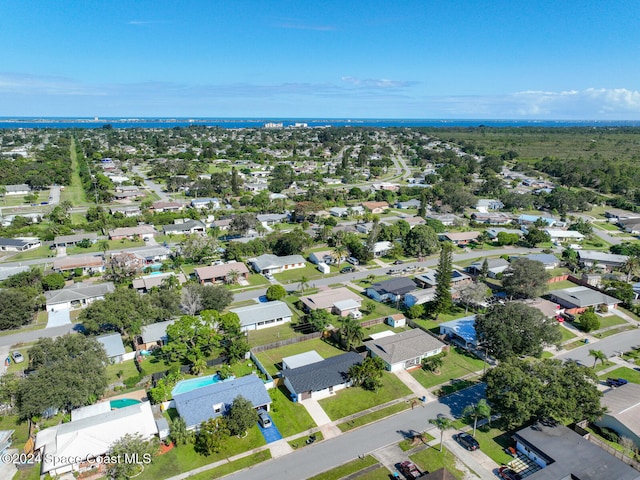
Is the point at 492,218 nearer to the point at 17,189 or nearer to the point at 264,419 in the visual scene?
the point at 264,419

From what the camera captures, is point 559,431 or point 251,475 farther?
point 559,431

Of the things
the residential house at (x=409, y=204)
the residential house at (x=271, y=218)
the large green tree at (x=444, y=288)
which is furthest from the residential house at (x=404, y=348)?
the residential house at (x=409, y=204)

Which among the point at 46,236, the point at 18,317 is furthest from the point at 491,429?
the point at 46,236

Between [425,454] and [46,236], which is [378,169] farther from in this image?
[425,454]

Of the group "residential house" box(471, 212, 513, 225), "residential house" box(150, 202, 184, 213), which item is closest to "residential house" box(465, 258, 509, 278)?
"residential house" box(471, 212, 513, 225)

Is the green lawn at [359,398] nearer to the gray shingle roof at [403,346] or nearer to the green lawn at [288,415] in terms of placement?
the green lawn at [288,415]

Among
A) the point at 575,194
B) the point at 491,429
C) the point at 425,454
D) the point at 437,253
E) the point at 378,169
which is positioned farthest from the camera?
the point at 378,169

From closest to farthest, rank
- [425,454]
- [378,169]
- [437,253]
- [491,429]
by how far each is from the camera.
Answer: [425,454], [491,429], [437,253], [378,169]

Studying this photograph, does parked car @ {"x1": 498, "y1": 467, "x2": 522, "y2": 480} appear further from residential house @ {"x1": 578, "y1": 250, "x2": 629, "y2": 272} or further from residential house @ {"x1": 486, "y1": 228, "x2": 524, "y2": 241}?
residential house @ {"x1": 486, "y1": 228, "x2": 524, "y2": 241}
